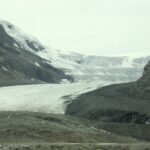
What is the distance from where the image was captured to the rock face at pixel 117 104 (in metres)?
76.7

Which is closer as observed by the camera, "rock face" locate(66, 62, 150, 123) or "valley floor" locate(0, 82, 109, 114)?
"rock face" locate(66, 62, 150, 123)

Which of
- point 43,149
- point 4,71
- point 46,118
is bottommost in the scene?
point 4,71

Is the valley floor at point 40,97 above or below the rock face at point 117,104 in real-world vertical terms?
below

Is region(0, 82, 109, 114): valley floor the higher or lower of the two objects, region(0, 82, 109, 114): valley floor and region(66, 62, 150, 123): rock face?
the lower

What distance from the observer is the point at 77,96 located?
9356 cm

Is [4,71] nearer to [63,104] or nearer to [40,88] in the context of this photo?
[40,88]

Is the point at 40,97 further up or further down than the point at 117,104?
further down

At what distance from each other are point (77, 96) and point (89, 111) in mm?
12806

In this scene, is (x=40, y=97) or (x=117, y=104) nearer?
(x=117, y=104)

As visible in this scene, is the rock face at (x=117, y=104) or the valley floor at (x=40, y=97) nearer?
the rock face at (x=117, y=104)

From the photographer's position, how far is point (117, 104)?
8206 centimetres

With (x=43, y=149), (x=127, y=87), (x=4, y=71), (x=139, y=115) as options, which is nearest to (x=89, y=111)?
(x=139, y=115)

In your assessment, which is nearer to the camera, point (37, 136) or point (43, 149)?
point (43, 149)

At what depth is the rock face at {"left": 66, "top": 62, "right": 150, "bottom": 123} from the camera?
252ft
